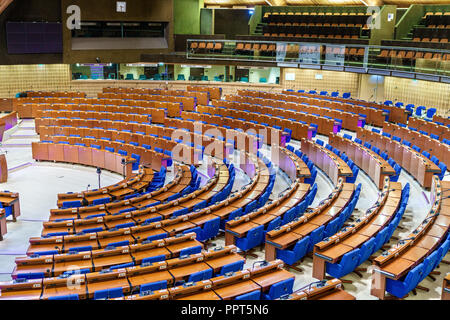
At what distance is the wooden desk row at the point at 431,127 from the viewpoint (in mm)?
18938

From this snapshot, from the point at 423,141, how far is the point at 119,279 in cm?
1391

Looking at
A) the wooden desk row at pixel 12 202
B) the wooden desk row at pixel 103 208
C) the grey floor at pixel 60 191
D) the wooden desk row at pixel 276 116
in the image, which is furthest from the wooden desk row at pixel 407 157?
the wooden desk row at pixel 12 202

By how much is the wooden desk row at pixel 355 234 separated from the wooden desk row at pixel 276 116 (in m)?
9.14

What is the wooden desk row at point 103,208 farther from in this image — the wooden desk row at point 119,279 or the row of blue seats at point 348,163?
the row of blue seats at point 348,163

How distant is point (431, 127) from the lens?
20.0m

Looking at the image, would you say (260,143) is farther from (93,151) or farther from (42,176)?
(42,176)

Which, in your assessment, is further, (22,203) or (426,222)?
(22,203)

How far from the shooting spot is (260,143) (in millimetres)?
20625

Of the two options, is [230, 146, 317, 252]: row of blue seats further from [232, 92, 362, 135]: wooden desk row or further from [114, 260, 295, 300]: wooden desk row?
[232, 92, 362, 135]: wooden desk row

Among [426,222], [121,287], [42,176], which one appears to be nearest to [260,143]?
[42,176]

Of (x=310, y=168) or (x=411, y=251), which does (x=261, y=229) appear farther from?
(x=310, y=168)

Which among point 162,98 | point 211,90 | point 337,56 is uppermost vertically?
point 337,56

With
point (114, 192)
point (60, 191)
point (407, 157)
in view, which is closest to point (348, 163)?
point (407, 157)
